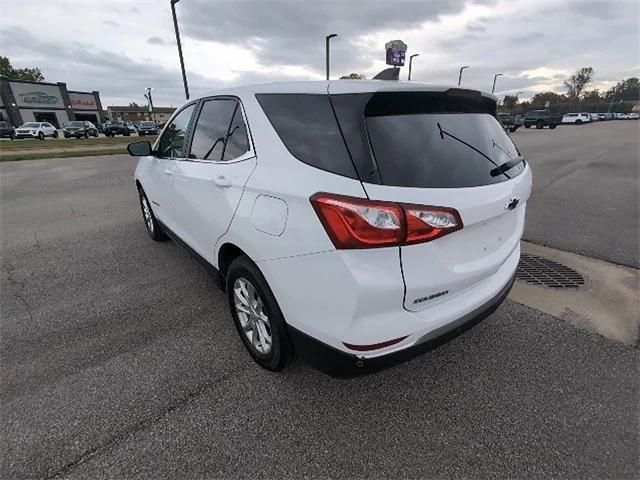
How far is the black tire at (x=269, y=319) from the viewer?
6.86 ft

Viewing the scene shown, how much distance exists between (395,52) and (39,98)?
2199 inches

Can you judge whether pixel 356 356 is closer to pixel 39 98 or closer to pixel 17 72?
pixel 39 98

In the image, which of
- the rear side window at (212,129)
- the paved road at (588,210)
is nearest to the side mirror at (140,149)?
the rear side window at (212,129)

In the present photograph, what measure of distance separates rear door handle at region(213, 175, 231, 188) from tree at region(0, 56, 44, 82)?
297 feet

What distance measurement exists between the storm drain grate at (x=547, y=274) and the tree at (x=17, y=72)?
91.8 meters

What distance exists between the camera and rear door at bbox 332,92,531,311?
1.67 meters

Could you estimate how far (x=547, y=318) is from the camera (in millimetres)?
3016

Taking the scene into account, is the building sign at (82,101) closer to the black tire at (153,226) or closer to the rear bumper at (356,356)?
the black tire at (153,226)

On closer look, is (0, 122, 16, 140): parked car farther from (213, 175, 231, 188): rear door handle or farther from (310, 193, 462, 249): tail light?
(310, 193, 462, 249): tail light

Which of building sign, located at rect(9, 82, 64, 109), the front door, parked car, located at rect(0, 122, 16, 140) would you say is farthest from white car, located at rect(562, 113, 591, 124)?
building sign, located at rect(9, 82, 64, 109)

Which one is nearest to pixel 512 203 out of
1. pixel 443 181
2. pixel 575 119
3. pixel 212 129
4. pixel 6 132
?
pixel 443 181

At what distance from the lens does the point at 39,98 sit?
55219mm

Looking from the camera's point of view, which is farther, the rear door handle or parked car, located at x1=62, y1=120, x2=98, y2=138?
parked car, located at x1=62, y1=120, x2=98, y2=138

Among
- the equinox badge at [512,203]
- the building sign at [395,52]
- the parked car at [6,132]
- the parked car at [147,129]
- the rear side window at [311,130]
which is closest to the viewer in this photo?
the rear side window at [311,130]
